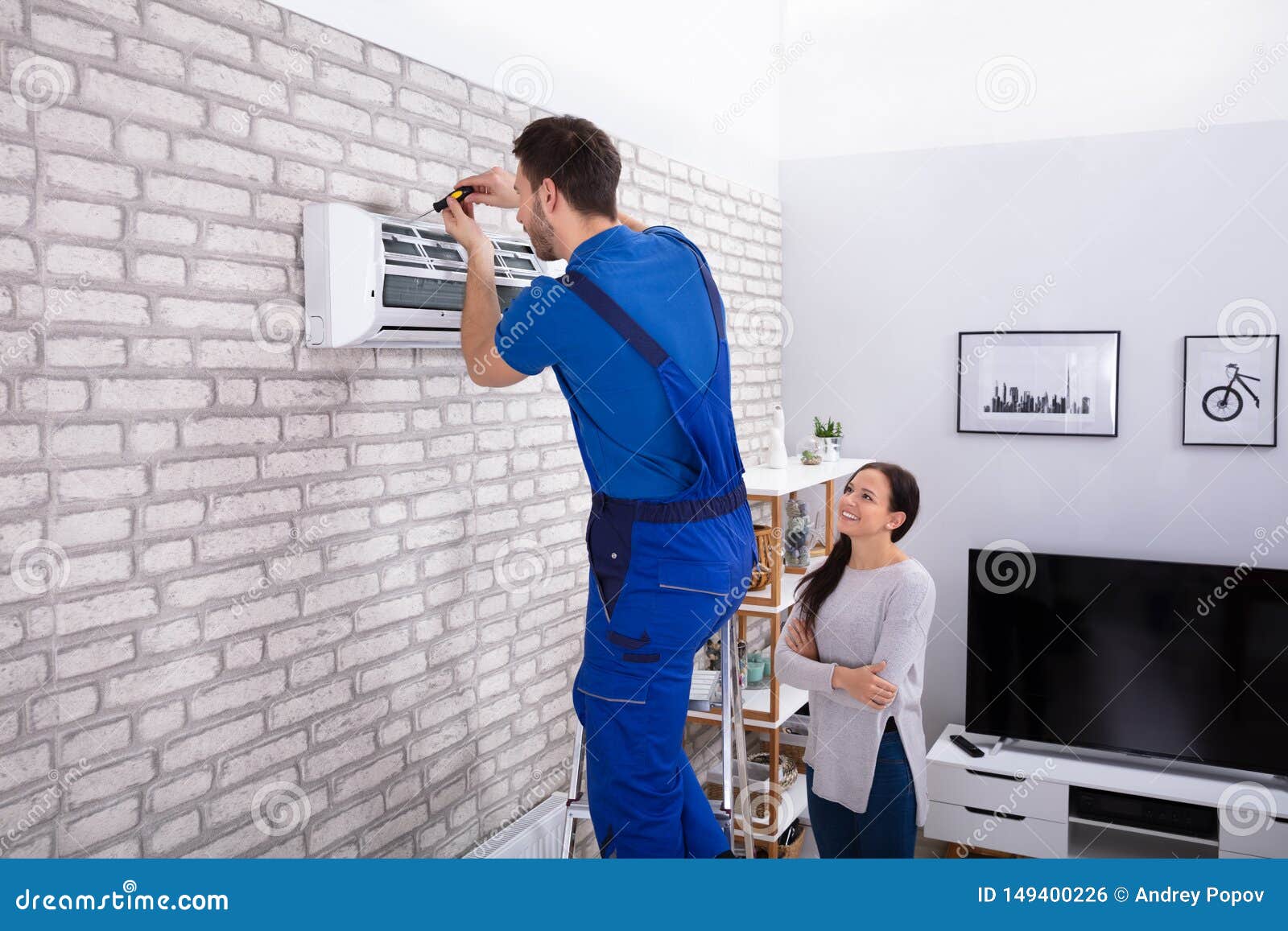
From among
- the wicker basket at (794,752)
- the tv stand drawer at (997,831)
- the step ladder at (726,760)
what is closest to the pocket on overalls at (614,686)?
the step ladder at (726,760)

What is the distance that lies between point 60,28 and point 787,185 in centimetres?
339

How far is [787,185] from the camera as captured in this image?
450cm

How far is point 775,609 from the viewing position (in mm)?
3295

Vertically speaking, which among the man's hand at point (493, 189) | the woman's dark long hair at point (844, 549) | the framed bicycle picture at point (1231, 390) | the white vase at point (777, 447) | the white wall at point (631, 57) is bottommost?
the woman's dark long hair at point (844, 549)

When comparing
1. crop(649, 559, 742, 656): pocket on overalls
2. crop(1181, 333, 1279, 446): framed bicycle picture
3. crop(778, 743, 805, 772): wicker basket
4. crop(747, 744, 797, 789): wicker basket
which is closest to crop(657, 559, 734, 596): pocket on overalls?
crop(649, 559, 742, 656): pocket on overalls

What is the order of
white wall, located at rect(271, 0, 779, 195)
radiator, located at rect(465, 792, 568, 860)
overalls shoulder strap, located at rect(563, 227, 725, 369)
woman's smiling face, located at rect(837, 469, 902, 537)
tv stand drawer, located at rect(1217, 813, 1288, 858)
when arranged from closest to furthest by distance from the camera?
overalls shoulder strap, located at rect(563, 227, 725, 369), white wall, located at rect(271, 0, 779, 195), radiator, located at rect(465, 792, 568, 860), woman's smiling face, located at rect(837, 469, 902, 537), tv stand drawer, located at rect(1217, 813, 1288, 858)

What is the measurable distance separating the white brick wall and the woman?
0.84m

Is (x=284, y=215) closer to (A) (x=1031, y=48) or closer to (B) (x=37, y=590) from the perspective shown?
(B) (x=37, y=590)

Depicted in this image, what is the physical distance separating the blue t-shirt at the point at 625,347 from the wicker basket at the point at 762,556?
4.44 ft

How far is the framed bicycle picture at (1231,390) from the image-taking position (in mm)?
3705

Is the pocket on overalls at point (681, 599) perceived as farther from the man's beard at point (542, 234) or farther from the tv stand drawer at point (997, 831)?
the tv stand drawer at point (997, 831)

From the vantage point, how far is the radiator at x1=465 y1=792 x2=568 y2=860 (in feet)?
8.27

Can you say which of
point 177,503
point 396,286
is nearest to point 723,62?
point 396,286

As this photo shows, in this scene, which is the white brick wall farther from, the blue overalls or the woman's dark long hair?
the woman's dark long hair
